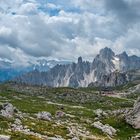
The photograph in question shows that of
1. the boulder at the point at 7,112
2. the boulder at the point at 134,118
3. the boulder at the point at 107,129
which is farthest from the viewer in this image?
the boulder at the point at 134,118

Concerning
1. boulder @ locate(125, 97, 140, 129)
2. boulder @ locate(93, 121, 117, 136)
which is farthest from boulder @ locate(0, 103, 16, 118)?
boulder @ locate(125, 97, 140, 129)

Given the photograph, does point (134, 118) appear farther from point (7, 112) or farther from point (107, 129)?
point (7, 112)

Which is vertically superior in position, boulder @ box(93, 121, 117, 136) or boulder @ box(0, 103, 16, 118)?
boulder @ box(0, 103, 16, 118)

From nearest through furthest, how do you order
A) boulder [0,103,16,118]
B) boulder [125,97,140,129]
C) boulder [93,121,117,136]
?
boulder [0,103,16,118] → boulder [93,121,117,136] → boulder [125,97,140,129]

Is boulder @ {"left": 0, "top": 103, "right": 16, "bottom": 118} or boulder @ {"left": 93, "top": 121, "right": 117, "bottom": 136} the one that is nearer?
boulder @ {"left": 0, "top": 103, "right": 16, "bottom": 118}

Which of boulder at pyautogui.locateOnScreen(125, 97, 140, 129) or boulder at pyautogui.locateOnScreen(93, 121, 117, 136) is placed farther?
boulder at pyautogui.locateOnScreen(125, 97, 140, 129)

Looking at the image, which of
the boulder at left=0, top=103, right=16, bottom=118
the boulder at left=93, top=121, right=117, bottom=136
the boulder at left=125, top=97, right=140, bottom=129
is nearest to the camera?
the boulder at left=0, top=103, right=16, bottom=118

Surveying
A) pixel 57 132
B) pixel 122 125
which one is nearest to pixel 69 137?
pixel 57 132

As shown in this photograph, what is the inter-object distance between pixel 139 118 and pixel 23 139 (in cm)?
5619

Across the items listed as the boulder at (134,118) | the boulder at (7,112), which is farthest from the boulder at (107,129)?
the boulder at (7,112)

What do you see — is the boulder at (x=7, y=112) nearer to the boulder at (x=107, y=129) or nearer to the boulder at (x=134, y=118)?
the boulder at (x=107, y=129)

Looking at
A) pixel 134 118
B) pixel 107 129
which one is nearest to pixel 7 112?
pixel 107 129

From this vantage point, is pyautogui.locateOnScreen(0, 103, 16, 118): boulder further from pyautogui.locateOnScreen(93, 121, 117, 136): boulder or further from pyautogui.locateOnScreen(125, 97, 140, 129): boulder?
pyautogui.locateOnScreen(125, 97, 140, 129): boulder

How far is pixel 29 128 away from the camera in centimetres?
6975
